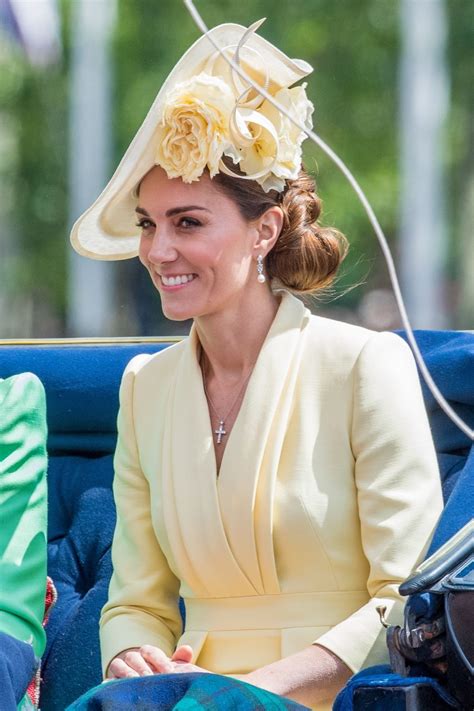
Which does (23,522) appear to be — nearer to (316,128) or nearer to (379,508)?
(379,508)

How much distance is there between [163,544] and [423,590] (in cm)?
60

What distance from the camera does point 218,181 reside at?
86.8 inches

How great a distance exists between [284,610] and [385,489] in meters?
0.25

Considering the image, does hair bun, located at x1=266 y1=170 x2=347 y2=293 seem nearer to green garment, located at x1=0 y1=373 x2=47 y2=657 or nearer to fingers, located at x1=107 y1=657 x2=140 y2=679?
green garment, located at x1=0 y1=373 x2=47 y2=657

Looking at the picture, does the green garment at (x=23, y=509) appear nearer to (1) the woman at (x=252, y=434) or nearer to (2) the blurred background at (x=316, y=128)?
(1) the woman at (x=252, y=434)

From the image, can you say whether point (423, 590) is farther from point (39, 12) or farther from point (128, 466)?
point (39, 12)

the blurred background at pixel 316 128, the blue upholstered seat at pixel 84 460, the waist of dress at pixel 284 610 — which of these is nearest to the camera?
the waist of dress at pixel 284 610

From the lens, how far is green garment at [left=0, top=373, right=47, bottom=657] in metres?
2.25

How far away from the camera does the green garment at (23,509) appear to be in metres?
2.25

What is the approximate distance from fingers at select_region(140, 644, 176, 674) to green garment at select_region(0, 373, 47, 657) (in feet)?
0.76

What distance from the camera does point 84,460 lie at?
2.77m

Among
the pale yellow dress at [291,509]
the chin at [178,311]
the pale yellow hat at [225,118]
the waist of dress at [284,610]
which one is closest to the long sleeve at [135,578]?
the pale yellow dress at [291,509]

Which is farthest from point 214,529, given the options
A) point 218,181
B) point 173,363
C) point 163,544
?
point 218,181


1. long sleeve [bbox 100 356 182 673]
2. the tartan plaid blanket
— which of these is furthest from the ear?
the tartan plaid blanket
